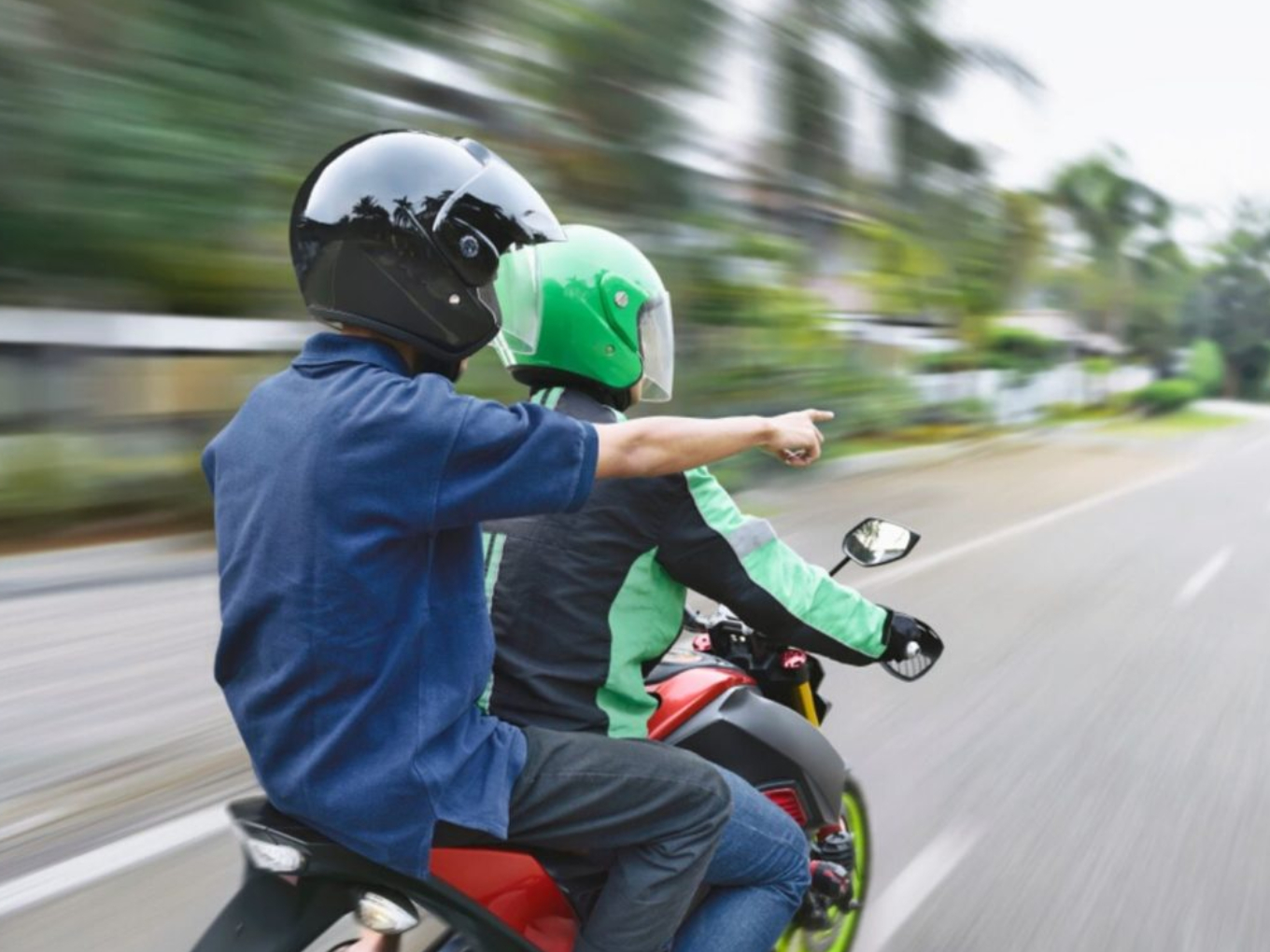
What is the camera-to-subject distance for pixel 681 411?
13.2 meters

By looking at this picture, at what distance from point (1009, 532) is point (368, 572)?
10027 mm

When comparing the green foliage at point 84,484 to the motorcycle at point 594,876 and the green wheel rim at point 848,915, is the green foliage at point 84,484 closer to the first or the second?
the green wheel rim at point 848,915

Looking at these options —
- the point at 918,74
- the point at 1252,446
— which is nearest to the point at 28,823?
the point at 918,74

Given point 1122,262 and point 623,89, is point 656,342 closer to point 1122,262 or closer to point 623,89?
point 623,89

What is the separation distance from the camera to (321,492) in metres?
1.59

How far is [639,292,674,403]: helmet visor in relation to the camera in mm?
2215

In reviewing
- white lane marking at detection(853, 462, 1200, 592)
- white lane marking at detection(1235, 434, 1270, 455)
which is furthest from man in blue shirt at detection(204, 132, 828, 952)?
white lane marking at detection(1235, 434, 1270, 455)

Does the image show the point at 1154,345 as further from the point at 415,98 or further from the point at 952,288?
the point at 415,98

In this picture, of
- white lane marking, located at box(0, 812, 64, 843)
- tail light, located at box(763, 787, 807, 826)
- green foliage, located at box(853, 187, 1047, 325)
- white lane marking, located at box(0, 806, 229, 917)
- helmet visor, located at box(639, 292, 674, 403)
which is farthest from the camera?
green foliage, located at box(853, 187, 1047, 325)

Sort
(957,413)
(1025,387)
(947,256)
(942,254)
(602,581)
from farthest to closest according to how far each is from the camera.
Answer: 1. (1025,387)
2. (957,413)
3. (947,256)
4. (942,254)
5. (602,581)

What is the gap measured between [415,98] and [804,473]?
6.74 m

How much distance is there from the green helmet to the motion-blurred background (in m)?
1.89

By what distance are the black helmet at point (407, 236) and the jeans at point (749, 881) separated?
3.42 feet

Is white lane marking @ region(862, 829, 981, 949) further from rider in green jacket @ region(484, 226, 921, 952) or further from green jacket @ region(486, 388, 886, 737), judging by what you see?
green jacket @ region(486, 388, 886, 737)
